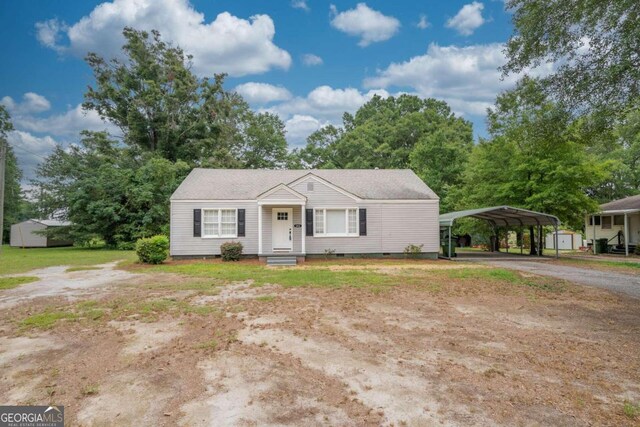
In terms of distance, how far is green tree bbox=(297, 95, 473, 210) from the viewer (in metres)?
29.2

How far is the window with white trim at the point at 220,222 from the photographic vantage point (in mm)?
17266

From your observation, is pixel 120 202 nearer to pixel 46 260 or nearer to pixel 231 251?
pixel 46 260

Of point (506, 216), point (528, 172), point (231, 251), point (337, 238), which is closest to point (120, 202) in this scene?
point (231, 251)

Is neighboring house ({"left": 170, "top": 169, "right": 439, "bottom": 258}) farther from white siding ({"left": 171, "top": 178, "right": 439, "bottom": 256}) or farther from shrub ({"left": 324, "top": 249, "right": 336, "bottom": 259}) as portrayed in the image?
shrub ({"left": 324, "top": 249, "right": 336, "bottom": 259})

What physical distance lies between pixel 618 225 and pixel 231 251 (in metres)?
25.1

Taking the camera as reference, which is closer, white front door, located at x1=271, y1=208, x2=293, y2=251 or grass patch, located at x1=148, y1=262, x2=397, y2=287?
grass patch, located at x1=148, y1=262, x2=397, y2=287

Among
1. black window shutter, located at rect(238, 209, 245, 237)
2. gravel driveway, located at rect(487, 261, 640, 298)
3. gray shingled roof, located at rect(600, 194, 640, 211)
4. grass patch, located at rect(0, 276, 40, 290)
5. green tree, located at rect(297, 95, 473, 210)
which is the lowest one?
gravel driveway, located at rect(487, 261, 640, 298)

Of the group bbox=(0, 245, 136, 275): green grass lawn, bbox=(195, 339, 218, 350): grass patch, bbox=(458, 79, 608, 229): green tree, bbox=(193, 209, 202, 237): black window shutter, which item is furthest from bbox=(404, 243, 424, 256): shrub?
bbox=(195, 339, 218, 350): grass patch

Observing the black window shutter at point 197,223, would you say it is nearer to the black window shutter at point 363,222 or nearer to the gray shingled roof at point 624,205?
the black window shutter at point 363,222

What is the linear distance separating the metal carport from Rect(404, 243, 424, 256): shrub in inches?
59.1

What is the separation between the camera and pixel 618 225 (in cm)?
2361

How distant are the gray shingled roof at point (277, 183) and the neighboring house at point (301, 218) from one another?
0.05m

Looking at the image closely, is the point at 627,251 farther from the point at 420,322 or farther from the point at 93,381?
the point at 93,381

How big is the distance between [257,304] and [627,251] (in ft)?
76.8
